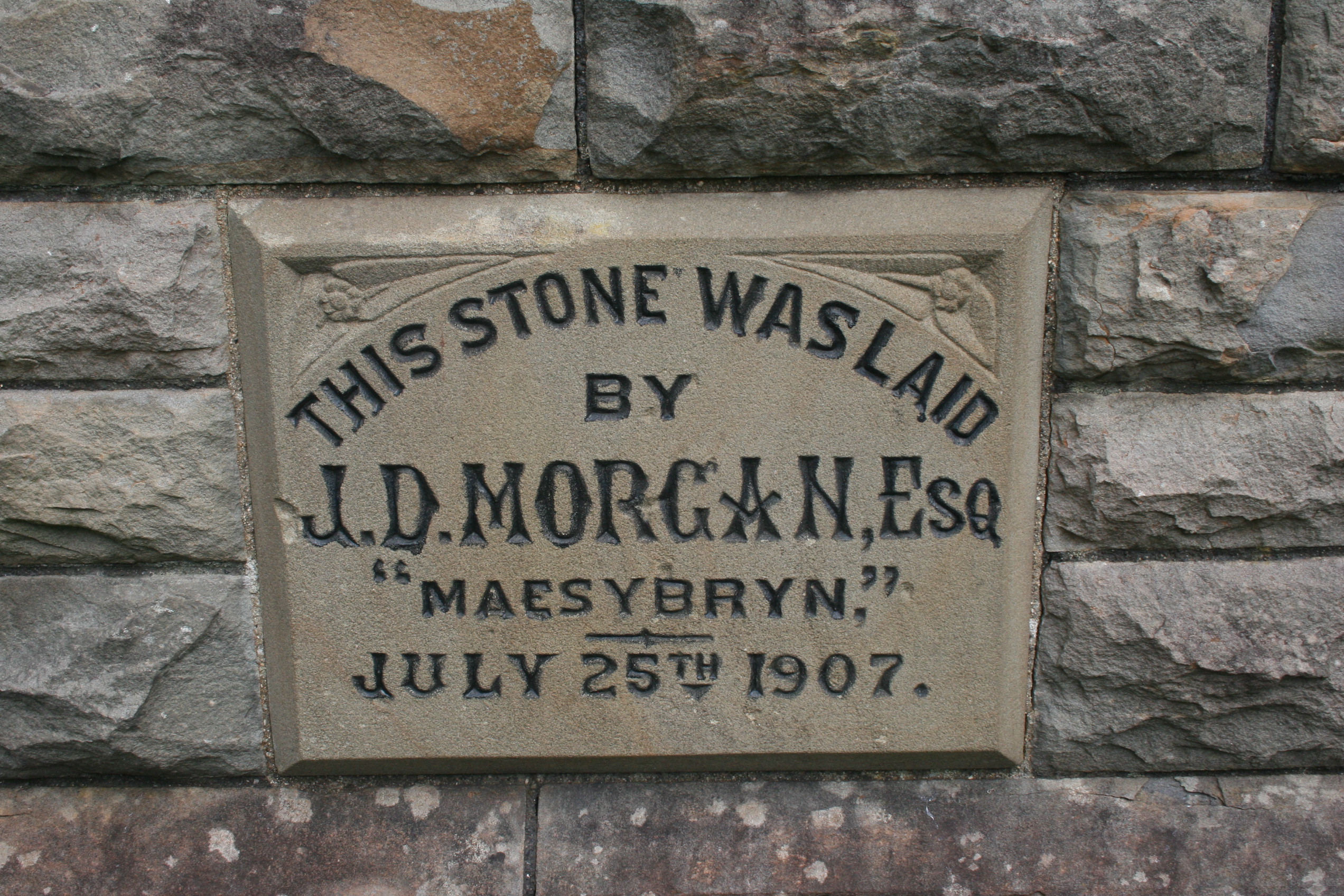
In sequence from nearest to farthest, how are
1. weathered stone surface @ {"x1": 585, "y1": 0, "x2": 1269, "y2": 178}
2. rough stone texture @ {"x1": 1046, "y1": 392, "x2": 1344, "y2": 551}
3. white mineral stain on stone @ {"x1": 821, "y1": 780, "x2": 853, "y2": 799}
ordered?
weathered stone surface @ {"x1": 585, "y1": 0, "x2": 1269, "y2": 178}, rough stone texture @ {"x1": 1046, "y1": 392, "x2": 1344, "y2": 551}, white mineral stain on stone @ {"x1": 821, "y1": 780, "x2": 853, "y2": 799}

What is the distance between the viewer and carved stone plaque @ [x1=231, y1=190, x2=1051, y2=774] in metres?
1.16

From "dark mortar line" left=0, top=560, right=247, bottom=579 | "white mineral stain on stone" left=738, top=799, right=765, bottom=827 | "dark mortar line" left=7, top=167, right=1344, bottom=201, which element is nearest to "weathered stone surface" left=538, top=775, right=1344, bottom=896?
"white mineral stain on stone" left=738, top=799, right=765, bottom=827

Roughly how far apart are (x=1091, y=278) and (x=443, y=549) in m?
1.00

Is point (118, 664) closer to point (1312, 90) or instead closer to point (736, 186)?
point (736, 186)

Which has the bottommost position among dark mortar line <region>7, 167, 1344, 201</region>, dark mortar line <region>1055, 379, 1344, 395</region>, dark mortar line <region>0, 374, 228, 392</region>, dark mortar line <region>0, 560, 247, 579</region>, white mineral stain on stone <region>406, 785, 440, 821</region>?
white mineral stain on stone <region>406, 785, 440, 821</region>

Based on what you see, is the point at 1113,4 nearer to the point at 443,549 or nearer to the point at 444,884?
the point at 443,549

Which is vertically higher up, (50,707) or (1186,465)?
(1186,465)

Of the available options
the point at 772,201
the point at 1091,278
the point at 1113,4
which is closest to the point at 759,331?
the point at 772,201

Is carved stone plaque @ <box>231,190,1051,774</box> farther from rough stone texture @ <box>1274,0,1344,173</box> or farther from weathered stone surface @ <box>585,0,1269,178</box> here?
rough stone texture @ <box>1274,0,1344,173</box>

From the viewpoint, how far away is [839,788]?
1.29 meters

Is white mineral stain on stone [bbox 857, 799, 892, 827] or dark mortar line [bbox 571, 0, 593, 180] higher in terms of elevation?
dark mortar line [bbox 571, 0, 593, 180]

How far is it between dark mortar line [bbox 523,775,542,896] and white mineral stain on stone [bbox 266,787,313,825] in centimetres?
33

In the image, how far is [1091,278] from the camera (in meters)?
1.16

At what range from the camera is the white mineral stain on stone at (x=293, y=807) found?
4.18 ft
